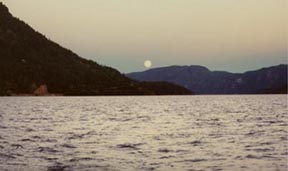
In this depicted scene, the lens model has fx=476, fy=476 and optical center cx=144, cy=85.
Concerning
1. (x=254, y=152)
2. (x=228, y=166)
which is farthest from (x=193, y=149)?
(x=228, y=166)

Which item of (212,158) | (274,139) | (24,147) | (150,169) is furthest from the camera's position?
(274,139)

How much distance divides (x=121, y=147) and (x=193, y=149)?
698 centimetres

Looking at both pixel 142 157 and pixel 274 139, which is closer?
pixel 142 157

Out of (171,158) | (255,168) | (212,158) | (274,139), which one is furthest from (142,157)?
(274,139)

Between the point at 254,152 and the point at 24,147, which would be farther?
the point at 24,147

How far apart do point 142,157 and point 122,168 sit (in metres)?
5.60

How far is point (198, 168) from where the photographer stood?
3191 cm

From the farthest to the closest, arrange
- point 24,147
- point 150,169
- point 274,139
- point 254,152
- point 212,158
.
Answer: point 274,139
point 24,147
point 254,152
point 212,158
point 150,169

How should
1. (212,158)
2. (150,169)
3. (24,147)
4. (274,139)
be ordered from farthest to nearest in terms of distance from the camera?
(274,139), (24,147), (212,158), (150,169)

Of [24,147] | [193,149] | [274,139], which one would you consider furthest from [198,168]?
[274,139]

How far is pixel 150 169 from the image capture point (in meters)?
31.8

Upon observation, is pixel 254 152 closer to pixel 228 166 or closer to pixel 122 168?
pixel 228 166

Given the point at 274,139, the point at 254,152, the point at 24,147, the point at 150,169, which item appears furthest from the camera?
the point at 274,139

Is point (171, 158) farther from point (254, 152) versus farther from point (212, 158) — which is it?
point (254, 152)
